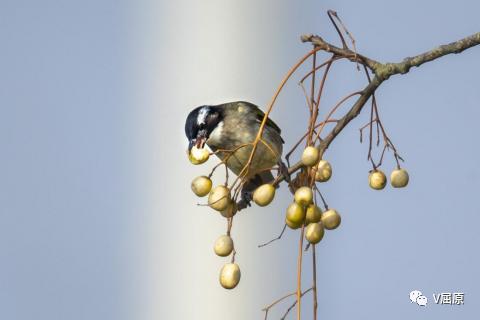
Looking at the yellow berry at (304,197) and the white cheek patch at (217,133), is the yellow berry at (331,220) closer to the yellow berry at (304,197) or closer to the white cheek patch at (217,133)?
the yellow berry at (304,197)

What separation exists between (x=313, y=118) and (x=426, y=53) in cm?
24

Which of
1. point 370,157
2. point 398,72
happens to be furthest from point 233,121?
point 398,72

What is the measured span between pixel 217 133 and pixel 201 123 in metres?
0.25

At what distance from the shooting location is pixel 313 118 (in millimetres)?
1277

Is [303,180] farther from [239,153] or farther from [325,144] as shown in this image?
[239,153]

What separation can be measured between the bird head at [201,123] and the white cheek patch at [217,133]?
0.05 feet

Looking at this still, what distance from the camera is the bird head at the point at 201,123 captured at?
290 cm

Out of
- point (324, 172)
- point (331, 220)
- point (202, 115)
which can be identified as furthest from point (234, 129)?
point (331, 220)

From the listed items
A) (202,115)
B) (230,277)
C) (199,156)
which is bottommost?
(230,277)

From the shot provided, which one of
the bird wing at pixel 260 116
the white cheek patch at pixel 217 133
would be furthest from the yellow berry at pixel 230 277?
the bird wing at pixel 260 116

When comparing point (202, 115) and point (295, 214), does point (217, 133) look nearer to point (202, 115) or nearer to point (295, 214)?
point (202, 115)

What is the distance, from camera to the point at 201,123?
302 cm

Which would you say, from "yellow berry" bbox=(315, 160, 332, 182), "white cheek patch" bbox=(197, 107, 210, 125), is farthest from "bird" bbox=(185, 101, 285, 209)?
"yellow berry" bbox=(315, 160, 332, 182)

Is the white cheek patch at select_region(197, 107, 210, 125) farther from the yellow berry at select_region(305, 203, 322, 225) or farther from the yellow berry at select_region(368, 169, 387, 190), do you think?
the yellow berry at select_region(305, 203, 322, 225)
